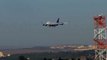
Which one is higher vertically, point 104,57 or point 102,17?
point 102,17

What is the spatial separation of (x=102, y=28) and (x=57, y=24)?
8.28 meters

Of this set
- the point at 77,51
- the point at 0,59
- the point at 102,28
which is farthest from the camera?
the point at 77,51

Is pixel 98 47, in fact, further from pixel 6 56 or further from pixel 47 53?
pixel 47 53

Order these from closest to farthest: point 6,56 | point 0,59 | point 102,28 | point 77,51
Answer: point 102,28 < point 0,59 < point 6,56 < point 77,51

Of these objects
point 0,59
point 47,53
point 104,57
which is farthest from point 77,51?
point 104,57

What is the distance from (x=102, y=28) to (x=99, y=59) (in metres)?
5.63

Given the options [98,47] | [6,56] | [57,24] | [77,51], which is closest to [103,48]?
[98,47]

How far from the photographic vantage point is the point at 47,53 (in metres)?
195

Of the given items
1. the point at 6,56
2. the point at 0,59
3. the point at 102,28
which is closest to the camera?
the point at 102,28

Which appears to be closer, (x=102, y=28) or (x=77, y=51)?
(x=102, y=28)

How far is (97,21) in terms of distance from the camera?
101m

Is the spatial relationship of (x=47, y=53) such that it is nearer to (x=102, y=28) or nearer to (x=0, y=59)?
(x=0, y=59)

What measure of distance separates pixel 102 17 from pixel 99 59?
7476 millimetres

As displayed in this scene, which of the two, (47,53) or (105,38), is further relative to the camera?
(47,53)
